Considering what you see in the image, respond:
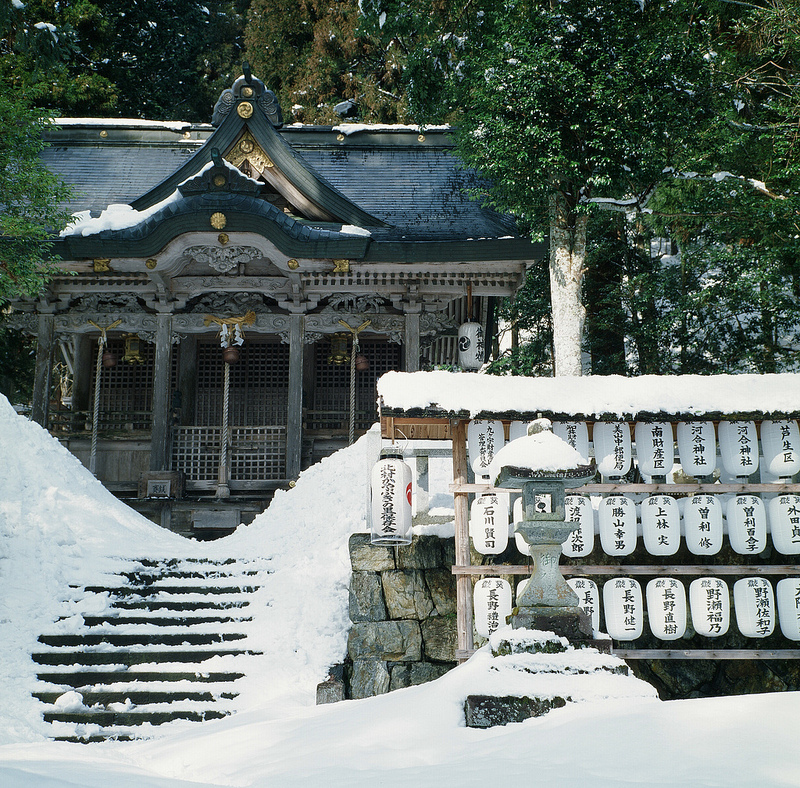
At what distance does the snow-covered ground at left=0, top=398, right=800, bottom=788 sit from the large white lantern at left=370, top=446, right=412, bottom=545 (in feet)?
4.35

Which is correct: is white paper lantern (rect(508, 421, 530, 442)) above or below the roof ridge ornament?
below

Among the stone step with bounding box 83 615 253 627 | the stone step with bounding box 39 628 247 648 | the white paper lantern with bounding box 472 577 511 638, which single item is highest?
the white paper lantern with bounding box 472 577 511 638

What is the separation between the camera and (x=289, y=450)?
13.3m

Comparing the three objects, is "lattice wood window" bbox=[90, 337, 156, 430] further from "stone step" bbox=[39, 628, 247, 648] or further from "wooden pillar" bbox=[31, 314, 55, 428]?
"stone step" bbox=[39, 628, 247, 648]

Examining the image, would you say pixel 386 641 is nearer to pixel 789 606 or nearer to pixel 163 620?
pixel 163 620

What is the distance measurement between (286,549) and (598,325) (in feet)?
35.9

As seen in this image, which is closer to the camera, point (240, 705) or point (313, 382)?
point (240, 705)

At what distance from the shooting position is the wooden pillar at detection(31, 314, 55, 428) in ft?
45.2

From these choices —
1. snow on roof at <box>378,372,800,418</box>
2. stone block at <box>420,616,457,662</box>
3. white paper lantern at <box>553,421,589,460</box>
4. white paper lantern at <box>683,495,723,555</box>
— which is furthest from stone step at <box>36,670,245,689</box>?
white paper lantern at <box>683,495,723,555</box>

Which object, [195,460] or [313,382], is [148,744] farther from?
[313,382]

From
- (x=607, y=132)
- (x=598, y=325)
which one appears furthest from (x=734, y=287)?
(x=607, y=132)

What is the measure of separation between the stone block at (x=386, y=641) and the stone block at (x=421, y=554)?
23.4 inches

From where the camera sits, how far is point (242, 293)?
14250mm

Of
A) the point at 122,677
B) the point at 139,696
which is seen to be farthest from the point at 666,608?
the point at 122,677
